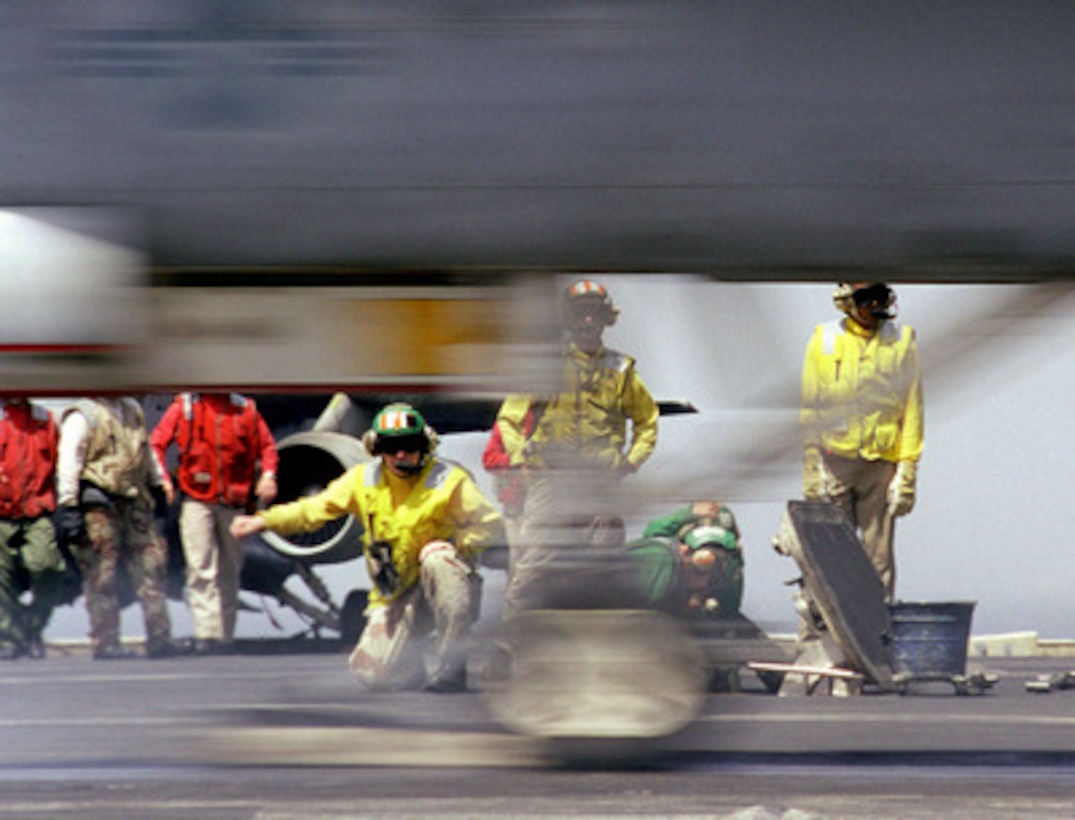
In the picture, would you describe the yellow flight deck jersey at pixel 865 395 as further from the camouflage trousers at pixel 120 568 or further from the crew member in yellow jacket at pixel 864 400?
the camouflage trousers at pixel 120 568

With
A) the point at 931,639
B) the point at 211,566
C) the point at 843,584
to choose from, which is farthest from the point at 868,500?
the point at 211,566

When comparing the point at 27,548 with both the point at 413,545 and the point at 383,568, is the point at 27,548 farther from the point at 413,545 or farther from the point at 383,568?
the point at 413,545

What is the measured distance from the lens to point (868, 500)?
7.01 meters

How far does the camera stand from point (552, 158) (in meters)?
5.78

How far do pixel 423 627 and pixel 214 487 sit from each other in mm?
3469

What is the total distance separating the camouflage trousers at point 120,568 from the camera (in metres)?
10.4

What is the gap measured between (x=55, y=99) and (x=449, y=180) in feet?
2.86

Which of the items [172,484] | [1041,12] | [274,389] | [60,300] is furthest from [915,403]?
[172,484]

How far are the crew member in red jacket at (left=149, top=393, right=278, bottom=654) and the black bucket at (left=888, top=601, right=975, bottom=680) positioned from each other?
2.17m

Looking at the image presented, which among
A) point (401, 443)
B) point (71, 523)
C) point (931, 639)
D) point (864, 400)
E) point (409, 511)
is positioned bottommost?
point (864, 400)

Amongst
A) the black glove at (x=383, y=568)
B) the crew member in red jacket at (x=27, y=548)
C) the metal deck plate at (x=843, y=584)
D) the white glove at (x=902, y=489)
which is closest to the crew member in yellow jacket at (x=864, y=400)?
the white glove at (x=902, y=489)

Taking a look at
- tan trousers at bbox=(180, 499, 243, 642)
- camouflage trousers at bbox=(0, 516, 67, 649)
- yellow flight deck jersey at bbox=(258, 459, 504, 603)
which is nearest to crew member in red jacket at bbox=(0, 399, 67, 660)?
camouflage trousers at bbox=(0, 516, 67, 649)

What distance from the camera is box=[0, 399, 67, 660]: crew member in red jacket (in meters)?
8.99

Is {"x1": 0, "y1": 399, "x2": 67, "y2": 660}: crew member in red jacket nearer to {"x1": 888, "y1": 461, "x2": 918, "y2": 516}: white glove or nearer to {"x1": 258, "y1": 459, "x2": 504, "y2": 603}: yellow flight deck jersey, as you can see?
{"x1": 258, "y1": 459, "x2": 504, "y2": 603}: yellow flight deck jersey
